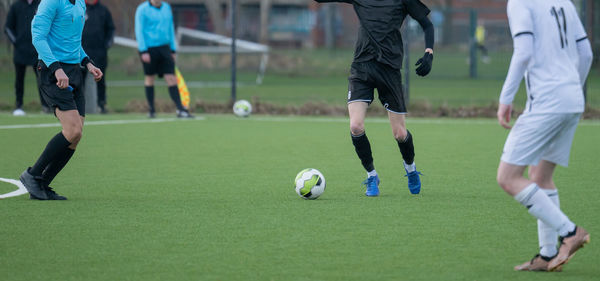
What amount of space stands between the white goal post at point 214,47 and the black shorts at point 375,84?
58.9ft

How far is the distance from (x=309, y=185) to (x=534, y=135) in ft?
9.68

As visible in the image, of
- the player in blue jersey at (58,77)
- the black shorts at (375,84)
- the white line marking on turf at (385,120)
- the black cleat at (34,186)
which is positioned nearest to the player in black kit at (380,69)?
the black shorts at (375,84)

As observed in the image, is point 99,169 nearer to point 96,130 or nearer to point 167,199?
point 167,199

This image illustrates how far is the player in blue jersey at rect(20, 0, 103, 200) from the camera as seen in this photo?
7211 millimetres

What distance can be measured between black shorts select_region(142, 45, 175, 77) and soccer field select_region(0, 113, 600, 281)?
3081 millimetres

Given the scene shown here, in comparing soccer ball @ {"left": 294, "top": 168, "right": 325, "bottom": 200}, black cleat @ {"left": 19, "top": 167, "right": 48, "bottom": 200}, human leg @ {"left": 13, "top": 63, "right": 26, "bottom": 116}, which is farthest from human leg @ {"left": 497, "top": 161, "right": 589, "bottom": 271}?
human leg @ {"left": 13, "top": 63, "right": 26, "bottom": 116}

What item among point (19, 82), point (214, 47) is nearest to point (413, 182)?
point (19, 82)

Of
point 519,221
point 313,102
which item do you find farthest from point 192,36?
point 519,221

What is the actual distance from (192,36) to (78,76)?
66.8ft

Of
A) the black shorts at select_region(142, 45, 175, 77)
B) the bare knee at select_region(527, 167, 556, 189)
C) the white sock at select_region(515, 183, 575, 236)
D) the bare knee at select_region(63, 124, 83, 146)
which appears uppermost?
the bare knee at select_region(527, 167, 556, 189)

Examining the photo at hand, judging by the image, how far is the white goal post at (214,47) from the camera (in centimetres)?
2678

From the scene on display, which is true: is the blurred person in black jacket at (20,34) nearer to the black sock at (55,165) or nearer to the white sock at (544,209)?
the black sock at (55,165)

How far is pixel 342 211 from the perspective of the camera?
697cm

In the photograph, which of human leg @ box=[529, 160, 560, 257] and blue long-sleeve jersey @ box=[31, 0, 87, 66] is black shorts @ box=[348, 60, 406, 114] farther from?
human leg @ box=[529, 160, 560, 257]
